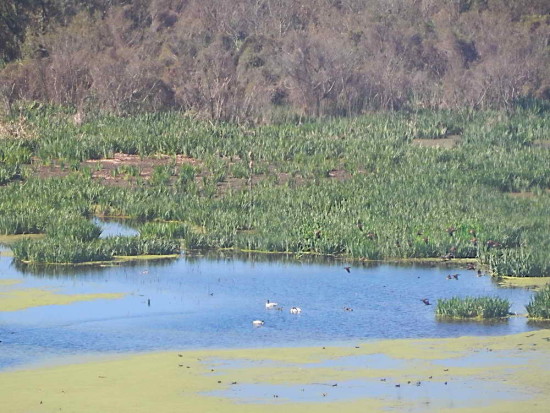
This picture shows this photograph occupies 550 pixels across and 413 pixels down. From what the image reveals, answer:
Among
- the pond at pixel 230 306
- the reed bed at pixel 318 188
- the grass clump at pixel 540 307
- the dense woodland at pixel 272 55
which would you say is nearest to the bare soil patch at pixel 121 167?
the reed bed at pixel 318 188

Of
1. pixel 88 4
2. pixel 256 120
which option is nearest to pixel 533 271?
pixel 256 120

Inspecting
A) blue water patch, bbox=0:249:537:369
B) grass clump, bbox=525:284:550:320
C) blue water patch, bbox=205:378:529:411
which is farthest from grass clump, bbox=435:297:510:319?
blue water patch, bbox=205:378:529:411

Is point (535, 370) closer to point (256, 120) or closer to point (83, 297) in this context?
point (83, 297)

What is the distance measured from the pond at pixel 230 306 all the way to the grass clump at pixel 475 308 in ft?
0.63

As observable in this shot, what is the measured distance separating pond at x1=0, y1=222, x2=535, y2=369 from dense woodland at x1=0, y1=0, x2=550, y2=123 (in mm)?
13709

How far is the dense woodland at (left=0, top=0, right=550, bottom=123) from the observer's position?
114 feet

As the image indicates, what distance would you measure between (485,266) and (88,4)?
30668 millimetres

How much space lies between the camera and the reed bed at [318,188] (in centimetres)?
1944

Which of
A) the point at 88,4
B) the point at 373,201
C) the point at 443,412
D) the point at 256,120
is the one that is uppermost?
the point at 88,4

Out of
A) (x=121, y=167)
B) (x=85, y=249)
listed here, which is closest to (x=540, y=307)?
(x=85, y=249)

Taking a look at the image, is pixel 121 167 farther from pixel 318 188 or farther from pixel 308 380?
pixel 308 380

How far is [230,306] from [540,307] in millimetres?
3713

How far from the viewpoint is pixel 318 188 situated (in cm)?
2352

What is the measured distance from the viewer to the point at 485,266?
18234mm
